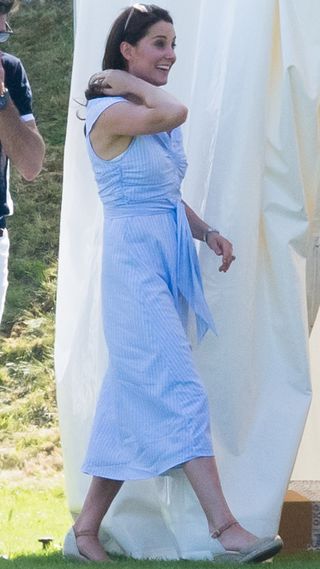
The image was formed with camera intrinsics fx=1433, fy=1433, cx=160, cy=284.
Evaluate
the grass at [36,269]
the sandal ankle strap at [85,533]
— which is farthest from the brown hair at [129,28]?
the grass at [36,269]

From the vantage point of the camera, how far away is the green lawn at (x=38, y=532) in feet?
14.6

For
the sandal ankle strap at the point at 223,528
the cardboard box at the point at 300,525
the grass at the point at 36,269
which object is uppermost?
the sandal ankle strap at the point at 223,528

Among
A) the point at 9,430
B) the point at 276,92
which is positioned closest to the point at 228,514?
the point at 276,92

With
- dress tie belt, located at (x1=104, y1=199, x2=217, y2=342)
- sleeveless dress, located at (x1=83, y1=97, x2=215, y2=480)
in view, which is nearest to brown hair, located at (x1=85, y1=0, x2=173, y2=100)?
sleeveless dress, located at (x1=83, y1=97, x2=215, y2=480)

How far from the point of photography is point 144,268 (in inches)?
176

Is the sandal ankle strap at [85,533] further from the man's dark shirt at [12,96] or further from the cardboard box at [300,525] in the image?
the man's dark shirt at [12,96]

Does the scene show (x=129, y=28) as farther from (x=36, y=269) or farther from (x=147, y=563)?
(x=36, y=269)

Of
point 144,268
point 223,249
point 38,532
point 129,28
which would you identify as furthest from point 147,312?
point 38,532

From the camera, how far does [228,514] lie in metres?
4.32

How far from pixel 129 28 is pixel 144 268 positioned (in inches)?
29.9

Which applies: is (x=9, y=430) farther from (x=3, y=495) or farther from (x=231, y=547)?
→ (x=231, y=547)

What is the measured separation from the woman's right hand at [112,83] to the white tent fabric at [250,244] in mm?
299

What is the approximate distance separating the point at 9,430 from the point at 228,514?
3564 mm

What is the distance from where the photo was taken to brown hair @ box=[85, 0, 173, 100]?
4.50 m
